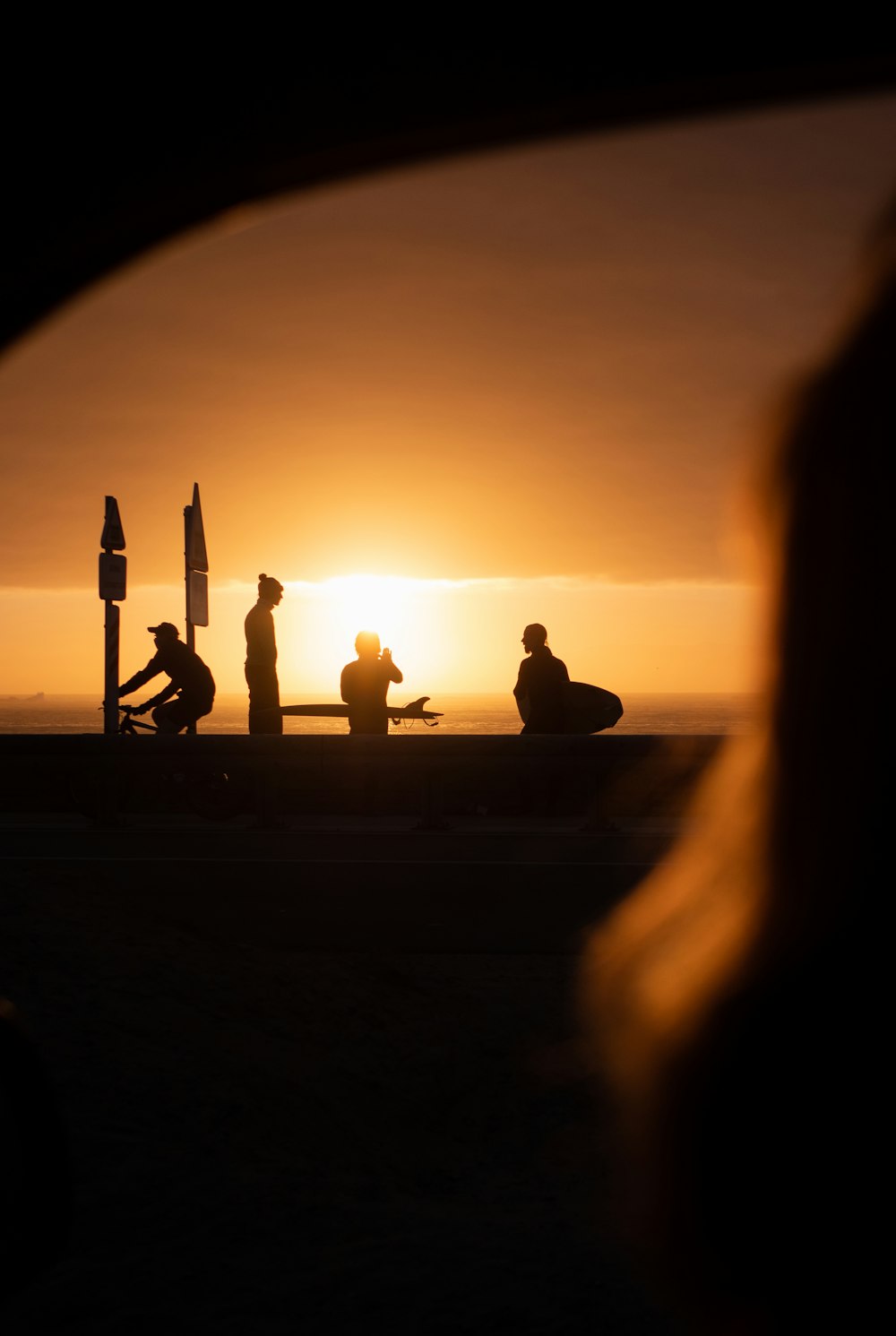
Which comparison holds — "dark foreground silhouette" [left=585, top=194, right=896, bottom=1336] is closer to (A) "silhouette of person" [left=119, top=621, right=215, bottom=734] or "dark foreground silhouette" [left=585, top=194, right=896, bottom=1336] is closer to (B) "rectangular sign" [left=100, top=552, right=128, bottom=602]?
(A) "silhouette of person" [left=119, top=621, right=215, bottom=734]

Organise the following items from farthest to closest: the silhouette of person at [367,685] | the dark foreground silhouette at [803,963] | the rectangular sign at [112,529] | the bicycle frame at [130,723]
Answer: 1. the rectangular sign at [112,529]
2. the bicycle frame at [130,723]
3. the silhouette of person at [367,685]
4. the dark foreground silhouette at [803,963]

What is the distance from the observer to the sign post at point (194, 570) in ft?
53.2

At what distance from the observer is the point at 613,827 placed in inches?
517

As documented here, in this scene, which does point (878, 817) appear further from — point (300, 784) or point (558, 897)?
point (300, 784)

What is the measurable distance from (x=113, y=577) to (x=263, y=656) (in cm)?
251

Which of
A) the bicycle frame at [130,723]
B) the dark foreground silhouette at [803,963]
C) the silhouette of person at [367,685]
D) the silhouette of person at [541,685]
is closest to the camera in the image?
the dark foreground silhouette at [803,963]

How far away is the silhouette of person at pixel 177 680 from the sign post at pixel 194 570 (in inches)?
42.6

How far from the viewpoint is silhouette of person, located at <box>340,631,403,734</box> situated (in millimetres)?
14602

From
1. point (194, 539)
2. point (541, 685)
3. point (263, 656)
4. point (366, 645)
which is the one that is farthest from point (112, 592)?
point (541, 685)

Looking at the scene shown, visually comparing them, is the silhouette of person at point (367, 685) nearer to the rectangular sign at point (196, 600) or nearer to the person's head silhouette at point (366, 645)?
the person's head silhouette at point (366, 645)

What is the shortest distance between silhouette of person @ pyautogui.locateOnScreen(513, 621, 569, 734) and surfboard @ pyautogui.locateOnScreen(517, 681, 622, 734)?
0.07 meters

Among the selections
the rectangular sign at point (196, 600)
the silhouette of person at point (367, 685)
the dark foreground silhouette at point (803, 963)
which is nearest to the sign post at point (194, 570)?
the rectangular sign at point (196, 600)

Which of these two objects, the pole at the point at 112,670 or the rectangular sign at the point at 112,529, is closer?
the pole at the point at 112,670

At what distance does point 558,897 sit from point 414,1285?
625cm
